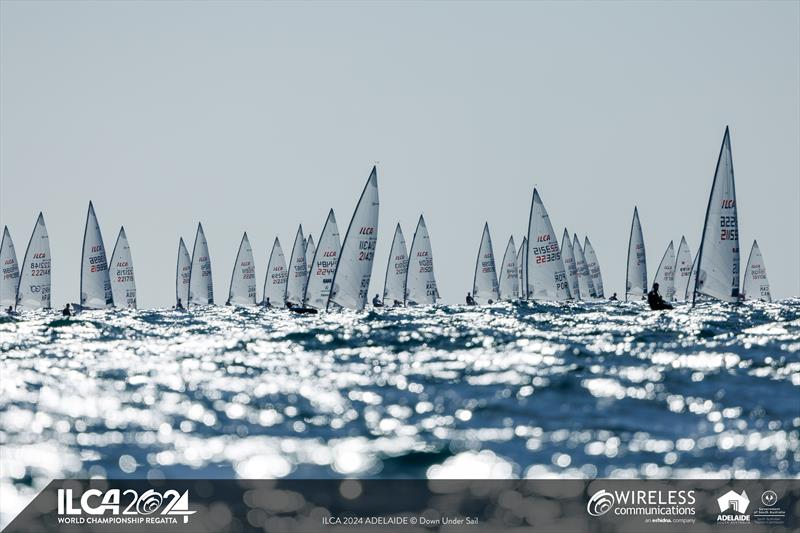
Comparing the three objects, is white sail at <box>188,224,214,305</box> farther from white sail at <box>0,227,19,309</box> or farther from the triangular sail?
white sail at <box>0,227,19,309</box>

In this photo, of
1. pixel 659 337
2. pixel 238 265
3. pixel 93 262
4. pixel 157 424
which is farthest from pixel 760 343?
pixel 238 265

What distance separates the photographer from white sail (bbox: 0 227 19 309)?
73.7 m

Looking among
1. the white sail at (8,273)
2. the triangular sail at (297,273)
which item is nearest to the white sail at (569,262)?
the triangular sail at (297,273)

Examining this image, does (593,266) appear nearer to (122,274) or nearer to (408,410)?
(122,274)

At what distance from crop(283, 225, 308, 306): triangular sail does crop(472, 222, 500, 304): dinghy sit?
40.8 feet

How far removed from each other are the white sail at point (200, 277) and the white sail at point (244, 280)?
7.24ft

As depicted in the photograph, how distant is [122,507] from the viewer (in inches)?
422

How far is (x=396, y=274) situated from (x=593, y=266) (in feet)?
102

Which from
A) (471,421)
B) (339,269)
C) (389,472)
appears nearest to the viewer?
(389,472)

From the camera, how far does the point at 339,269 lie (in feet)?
163

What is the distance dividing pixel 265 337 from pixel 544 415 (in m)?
19.3

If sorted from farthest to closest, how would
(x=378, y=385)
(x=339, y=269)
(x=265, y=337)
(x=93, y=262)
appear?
(x=93, y=262) < (x=339, y=269) < (x=265, y=337) < (x=378, y=385)

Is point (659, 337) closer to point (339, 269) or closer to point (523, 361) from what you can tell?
point (523, 361)

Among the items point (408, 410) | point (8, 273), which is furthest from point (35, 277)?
point (408, 410)
